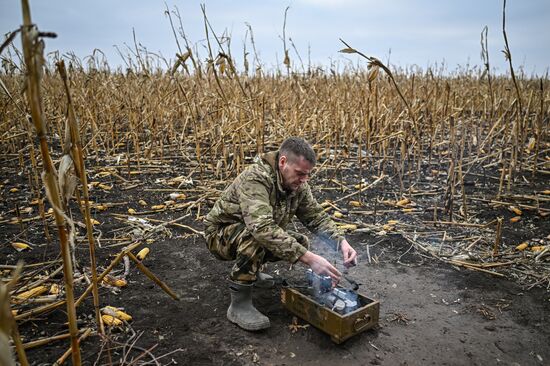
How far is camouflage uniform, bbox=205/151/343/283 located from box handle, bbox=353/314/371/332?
526mm

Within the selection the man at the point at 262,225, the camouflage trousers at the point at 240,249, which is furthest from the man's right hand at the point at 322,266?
the camouflage trousers at the point at 240,249

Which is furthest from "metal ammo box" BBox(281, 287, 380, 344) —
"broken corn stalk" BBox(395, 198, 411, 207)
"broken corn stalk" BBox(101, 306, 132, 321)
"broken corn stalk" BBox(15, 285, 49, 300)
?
"broken corn stalk" BBox(395, 198, 411, 207)

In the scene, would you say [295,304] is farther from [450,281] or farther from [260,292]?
[450,281]

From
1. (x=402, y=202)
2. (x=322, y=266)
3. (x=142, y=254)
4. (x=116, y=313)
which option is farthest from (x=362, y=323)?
(x=402, y=202)

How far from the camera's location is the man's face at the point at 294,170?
259 cm

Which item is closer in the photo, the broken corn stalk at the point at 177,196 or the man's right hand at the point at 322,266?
the man's right hand at the point at 322,266

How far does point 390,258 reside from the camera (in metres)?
3.64

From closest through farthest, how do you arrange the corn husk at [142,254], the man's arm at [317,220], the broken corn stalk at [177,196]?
the man's arm at [317,220]
the corn husk at [142,254]
the broken corn stalk at [177,196]

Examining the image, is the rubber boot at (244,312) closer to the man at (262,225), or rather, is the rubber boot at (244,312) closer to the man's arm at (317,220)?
the man at (262,225)

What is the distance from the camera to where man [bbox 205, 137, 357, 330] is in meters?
2.49

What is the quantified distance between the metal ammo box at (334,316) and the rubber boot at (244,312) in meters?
0.22

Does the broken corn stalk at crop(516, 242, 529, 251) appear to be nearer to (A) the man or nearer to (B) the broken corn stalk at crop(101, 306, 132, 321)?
(A) the man

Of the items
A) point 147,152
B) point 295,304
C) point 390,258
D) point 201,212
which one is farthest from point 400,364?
point 147,152

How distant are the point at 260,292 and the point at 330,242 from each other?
2.22ft
